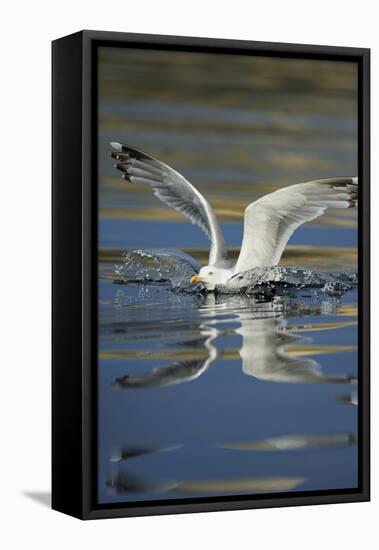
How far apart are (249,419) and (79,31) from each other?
2.14 m

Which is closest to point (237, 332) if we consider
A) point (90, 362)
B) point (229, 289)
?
point (229, 289)

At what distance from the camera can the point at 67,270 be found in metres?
7.93

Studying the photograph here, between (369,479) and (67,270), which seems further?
(369,479)

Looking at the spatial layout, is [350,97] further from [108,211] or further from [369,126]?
[108,211]

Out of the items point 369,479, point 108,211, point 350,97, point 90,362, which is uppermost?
point 350,97

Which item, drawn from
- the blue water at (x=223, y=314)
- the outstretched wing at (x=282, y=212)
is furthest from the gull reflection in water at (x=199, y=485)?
the outstretched wing at (x=282, y=212)

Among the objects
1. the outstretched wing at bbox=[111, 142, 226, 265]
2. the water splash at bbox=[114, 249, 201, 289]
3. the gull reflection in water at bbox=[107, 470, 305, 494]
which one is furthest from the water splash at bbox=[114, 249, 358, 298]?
the gull reflection in water at bbox=[107, 470, 305, 494]

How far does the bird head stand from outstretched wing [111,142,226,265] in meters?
0.04

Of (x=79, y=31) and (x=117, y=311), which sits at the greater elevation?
(x=79, y=31)

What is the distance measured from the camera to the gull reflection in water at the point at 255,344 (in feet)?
26.3

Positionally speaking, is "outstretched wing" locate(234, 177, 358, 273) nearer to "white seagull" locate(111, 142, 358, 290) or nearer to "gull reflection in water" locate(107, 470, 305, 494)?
"white seagull" locate(111, 142, 358, 290)

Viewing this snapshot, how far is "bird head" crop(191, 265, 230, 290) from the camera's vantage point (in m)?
8.11

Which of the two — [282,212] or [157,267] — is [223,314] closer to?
[157,267]

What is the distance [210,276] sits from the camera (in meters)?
8.12
